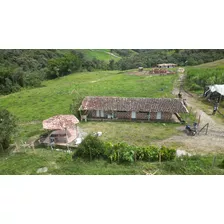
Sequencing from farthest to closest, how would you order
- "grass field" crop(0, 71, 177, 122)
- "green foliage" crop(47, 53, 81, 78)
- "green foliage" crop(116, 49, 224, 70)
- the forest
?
"green foliage" crop(47, 53, 81, 78) → "green foliage" crop(116, 49, 224, 70) → the forest → "grass field" crop(0, 71, 177, 122)

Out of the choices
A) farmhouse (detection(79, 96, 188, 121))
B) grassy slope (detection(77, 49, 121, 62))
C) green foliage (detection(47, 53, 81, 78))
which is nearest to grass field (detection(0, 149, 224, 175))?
farmhouse (detection(79, 96, 188, 121))

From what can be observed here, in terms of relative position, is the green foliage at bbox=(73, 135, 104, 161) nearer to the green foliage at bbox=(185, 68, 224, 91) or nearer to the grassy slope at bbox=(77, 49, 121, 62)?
the green foliage at bbox=(185, 68, 224, 91)

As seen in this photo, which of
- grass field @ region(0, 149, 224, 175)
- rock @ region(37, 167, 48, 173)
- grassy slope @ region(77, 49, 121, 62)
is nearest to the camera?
grass field @ region(0, 149, 224, 175)

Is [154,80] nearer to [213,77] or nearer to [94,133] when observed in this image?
[213,77]

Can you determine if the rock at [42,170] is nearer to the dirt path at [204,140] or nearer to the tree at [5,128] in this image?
the tree at [5,128]

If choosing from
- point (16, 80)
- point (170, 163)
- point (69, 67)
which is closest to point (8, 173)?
point (170, 163)

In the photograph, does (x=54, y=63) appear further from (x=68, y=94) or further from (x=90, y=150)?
(x=90, y=150)
